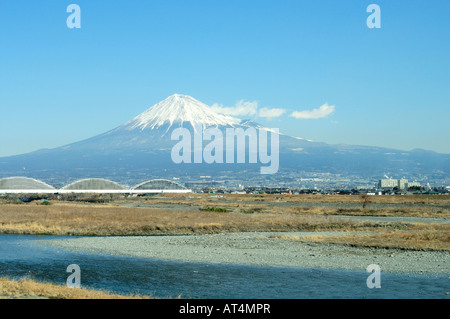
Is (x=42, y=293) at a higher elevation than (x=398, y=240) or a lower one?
higher

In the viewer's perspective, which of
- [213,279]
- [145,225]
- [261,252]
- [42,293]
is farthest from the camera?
[145,225]

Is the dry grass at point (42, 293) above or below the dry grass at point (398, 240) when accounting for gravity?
above

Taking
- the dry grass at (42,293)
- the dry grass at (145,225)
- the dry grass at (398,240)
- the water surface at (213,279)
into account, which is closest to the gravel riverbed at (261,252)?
the dry grass at (398,240)

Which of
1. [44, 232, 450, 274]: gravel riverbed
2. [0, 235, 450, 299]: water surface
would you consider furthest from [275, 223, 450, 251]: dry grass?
[0, 235, 450, 299]: water surface

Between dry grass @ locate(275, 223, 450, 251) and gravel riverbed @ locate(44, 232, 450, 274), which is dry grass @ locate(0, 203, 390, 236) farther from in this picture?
dry grass @ locate(275, 223, 450, 251)

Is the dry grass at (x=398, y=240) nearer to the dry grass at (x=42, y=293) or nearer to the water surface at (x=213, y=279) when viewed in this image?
the water surface at (x=213, y=279)

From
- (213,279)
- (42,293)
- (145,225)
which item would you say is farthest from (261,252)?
(42,293)

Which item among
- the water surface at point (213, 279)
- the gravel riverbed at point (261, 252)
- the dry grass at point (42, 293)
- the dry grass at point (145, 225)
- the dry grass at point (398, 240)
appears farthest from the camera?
the dry grass at point (145, 225)

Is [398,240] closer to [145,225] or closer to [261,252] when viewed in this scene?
[261,252]
